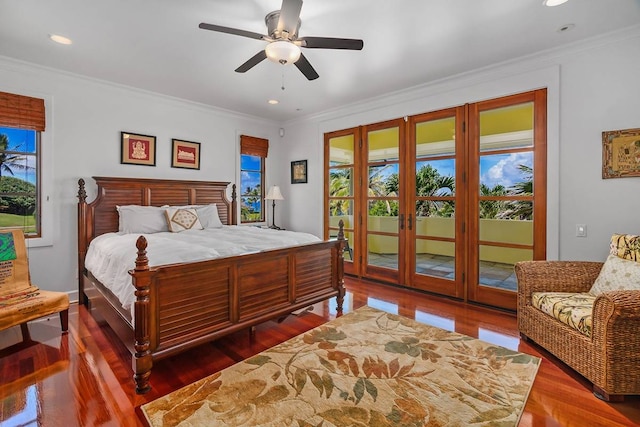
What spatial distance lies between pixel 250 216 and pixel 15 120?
324 centimetres

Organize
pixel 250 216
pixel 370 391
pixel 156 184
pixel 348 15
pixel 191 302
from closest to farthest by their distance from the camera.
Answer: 1. pixel 370 391
2. pixel 191 302
3. pixel 348 15
4. pixel 156 184
5. pixel 250 216

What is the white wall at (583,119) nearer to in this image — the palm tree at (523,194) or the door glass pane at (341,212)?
the palm tree at (523,194)

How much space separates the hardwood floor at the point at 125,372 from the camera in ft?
5.88

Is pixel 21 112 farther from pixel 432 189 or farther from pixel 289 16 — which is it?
pixel 432 189

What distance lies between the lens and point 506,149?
3467mm

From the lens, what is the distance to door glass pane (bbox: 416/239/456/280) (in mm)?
3924

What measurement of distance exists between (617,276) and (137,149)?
531 cm

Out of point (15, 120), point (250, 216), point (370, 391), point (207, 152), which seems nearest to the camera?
point (370, 391)

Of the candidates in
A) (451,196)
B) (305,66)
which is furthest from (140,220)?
(451,196)

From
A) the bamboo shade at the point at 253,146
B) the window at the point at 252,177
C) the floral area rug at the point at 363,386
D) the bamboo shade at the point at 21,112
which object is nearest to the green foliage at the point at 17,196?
the bamboo shade at the point at 21,112

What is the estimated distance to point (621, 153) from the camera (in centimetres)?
279

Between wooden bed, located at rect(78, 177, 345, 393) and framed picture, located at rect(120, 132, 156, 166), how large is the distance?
0.31m

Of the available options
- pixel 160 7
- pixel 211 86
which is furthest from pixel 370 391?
pixel 211 86

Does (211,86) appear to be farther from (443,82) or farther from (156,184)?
(443,82)
